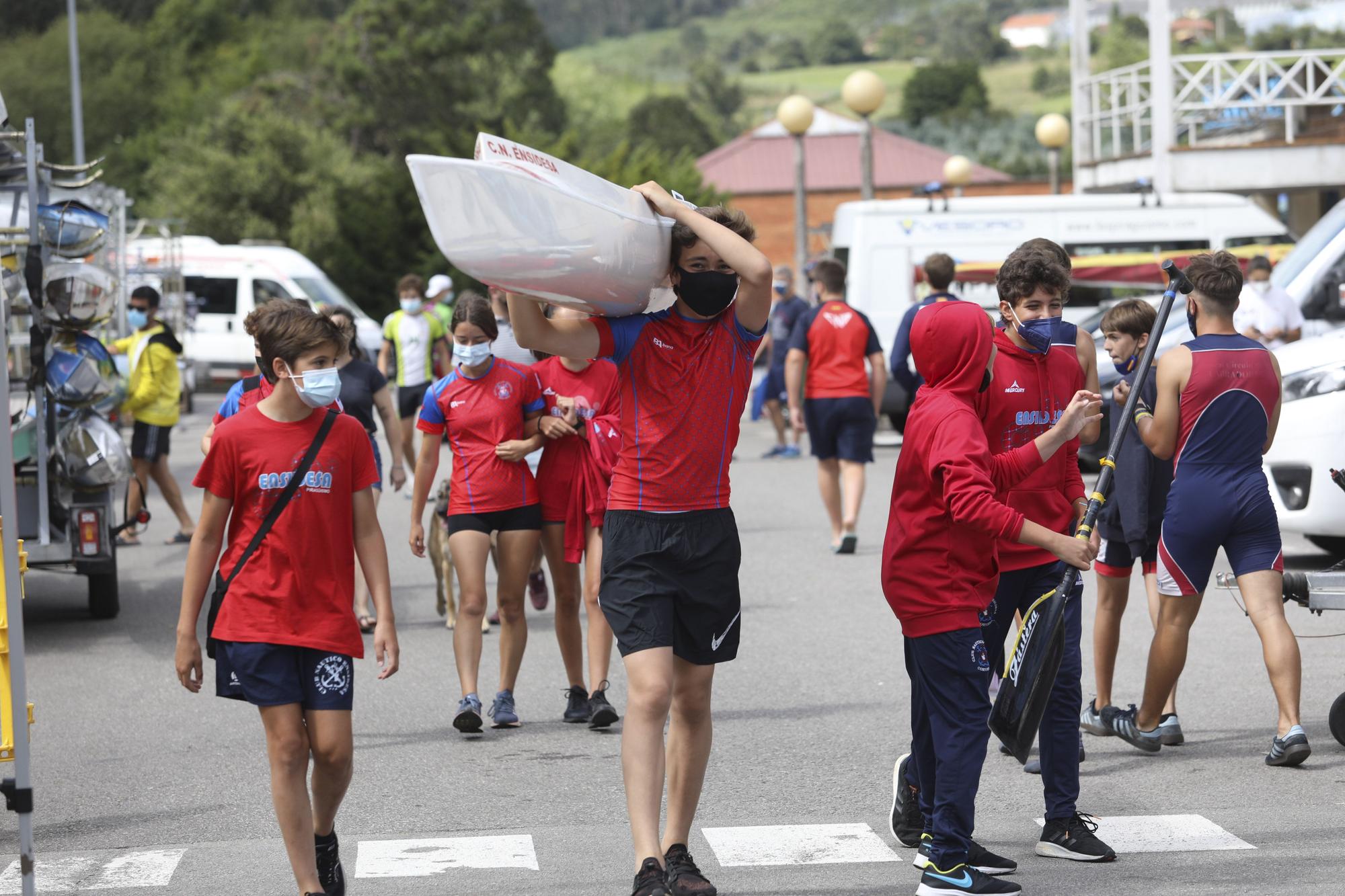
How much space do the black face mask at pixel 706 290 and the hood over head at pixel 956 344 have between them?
547 millimetres

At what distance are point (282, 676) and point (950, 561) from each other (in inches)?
74.9

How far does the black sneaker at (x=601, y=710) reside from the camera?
749cm

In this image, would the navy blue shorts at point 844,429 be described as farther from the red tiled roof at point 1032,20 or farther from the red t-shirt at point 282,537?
the red tiled roof at point 1032,20

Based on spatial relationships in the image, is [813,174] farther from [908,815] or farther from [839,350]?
[908,815]

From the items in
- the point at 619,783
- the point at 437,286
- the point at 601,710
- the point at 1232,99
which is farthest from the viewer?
the point at 1232,99

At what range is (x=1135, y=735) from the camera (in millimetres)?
6914

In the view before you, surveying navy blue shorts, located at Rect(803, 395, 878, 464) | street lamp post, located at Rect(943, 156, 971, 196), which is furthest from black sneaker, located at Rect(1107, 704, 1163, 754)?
street lamp post, located at Rect(943, 156, 971, 196)

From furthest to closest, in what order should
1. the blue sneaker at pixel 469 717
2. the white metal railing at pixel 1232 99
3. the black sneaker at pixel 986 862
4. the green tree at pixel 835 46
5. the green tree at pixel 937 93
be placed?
the green tree at pixel 835 46
the green tree at pixel 937 93
the white metal railing at pixel 1232 99
the blue sneaker at pixel 469 717
the black sneaker at pixel 986 862

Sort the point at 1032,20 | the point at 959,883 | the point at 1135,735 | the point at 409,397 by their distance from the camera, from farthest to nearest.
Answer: the point at 1032,20 < the point at 409,397 < the point at 1135,735 < the point at 959,883

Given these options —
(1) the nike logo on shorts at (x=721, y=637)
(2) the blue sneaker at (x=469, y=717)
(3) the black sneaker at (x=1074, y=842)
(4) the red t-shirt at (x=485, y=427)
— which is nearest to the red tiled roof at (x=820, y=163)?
(4) the red t-shirt at (x=485, y=427)

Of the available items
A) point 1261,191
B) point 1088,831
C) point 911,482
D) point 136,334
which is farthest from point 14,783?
point 1261,191

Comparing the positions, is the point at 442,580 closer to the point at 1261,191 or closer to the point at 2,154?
the point at 2,154

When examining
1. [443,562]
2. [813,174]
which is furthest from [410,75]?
[443,562]

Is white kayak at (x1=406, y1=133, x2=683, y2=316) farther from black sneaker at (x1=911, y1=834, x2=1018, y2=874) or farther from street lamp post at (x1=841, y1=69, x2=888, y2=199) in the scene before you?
street lamp post at (x1=841, y1=69, x2=888, y2=199)
